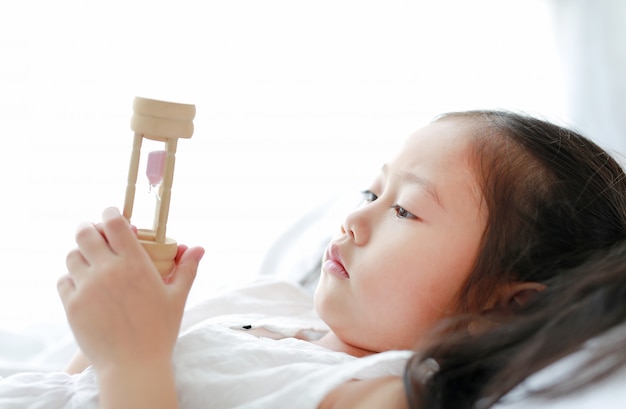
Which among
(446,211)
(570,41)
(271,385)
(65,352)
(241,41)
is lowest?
(65,352)

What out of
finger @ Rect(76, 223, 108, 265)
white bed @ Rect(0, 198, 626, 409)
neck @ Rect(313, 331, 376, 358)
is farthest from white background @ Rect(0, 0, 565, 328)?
finger @ Rect(76, 223, 108, 265)

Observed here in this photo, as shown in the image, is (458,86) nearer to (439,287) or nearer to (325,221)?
(325,221)

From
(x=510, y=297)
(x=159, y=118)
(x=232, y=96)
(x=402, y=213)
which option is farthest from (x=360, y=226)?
(x=232, y=96)

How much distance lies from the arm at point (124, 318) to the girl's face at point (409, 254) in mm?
229

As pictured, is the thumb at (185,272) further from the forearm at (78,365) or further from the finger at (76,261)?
the forearm at (78,365)

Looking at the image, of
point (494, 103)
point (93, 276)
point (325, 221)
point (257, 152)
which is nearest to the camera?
point (93, 276)

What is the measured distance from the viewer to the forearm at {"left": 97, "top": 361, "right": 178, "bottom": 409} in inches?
28.8

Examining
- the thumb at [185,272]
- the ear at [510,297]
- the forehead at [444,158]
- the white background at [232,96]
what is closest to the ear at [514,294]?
the ear at [510,297]

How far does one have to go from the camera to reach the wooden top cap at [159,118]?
0.74 meters

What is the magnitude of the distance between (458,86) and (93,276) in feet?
4.27

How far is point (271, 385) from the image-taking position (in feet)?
2.63

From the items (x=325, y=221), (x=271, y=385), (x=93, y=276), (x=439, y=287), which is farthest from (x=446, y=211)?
(x=325, y=221)

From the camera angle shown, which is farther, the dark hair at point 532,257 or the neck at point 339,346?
the neck at point 339,346

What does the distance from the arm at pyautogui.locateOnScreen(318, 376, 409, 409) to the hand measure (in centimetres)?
16
